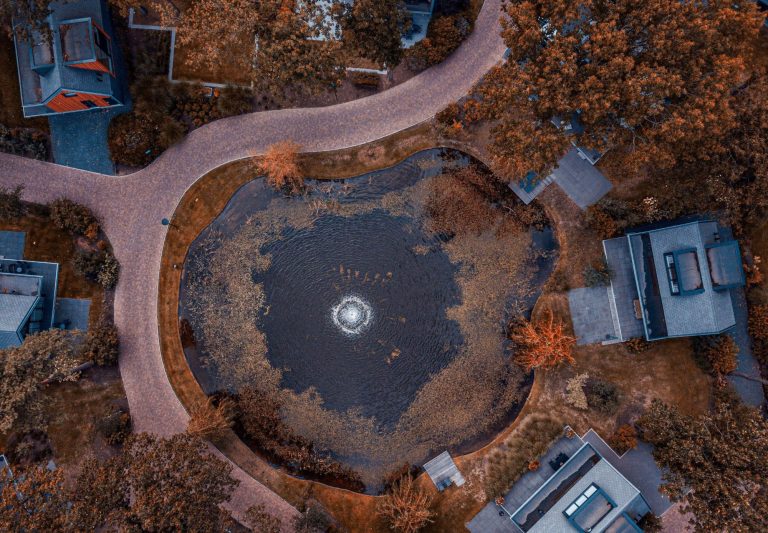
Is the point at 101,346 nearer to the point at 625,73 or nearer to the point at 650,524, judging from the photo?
the point at 625,73

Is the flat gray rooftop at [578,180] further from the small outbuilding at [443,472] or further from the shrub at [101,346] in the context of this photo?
the shrub at [101,346]

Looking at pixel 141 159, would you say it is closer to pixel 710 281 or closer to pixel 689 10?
pixel 689 10

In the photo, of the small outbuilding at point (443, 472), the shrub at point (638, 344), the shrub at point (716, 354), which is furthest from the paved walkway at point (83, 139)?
A: the shrub at point (716, 354)

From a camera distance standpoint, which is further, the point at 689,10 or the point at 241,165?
the point at 241,165

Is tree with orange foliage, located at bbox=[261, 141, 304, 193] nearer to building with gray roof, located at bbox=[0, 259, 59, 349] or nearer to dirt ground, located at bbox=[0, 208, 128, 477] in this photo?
dirt ground, located at bbox=[0, 208, 128, 477]

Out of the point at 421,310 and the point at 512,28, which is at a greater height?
the point at 512,28

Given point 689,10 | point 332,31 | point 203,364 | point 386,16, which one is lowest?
point 203,364

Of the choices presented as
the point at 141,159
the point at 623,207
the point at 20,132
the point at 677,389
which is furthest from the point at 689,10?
the point at 20,132
